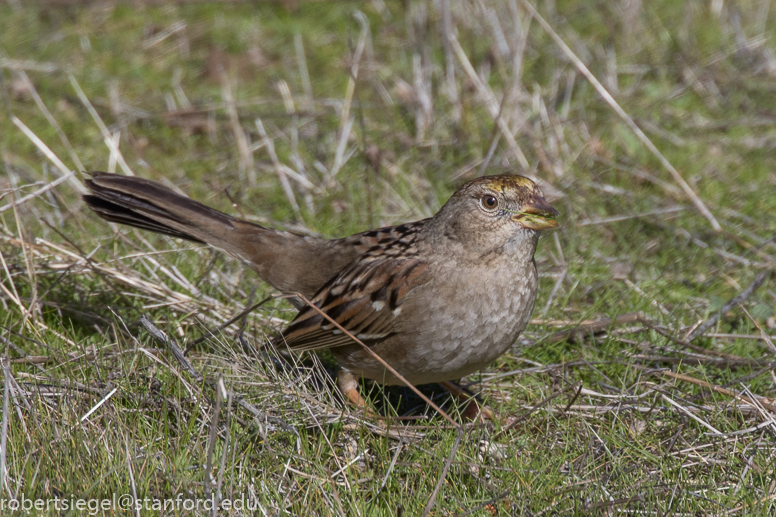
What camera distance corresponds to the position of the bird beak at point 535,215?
139 inches

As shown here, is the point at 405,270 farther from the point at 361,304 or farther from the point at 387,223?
the point at 387,223

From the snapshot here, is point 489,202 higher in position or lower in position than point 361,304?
higher

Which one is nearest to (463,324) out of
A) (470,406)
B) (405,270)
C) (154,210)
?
(405,270)

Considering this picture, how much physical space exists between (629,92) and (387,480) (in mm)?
4569

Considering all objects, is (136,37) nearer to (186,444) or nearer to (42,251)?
(42,251)

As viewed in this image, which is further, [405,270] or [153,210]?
[153,210]

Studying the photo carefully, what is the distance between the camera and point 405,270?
3787 millimetres

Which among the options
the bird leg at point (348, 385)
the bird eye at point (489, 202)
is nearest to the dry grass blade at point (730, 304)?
Answer: the bird eye at point (489, 202)

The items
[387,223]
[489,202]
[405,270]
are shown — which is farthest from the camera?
[387,223]

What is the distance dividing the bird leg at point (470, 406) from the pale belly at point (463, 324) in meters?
0.20

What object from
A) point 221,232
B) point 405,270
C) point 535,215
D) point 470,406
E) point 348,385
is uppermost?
point 535,215

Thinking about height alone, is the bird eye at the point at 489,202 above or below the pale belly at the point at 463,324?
above

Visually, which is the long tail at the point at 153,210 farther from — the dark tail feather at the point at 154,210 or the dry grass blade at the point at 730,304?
the dry grass blade at the point at 730,304

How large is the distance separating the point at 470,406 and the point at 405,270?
0.78 meters
